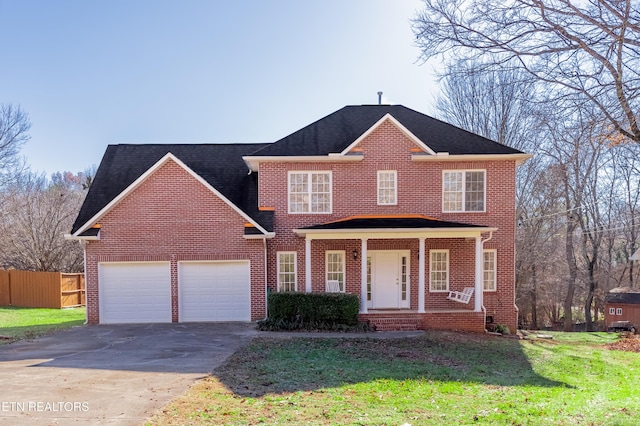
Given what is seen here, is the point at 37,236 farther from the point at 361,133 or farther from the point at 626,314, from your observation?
the point at 626,314

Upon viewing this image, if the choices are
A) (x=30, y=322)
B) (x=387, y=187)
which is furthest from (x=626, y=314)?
(x=30, y=322)

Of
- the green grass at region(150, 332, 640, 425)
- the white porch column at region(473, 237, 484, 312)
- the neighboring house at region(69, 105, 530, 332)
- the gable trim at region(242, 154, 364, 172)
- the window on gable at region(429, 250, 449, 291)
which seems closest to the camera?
the green grass at region(150, 332, 640, 425)

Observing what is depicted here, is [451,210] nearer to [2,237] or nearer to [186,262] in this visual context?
[186,262]

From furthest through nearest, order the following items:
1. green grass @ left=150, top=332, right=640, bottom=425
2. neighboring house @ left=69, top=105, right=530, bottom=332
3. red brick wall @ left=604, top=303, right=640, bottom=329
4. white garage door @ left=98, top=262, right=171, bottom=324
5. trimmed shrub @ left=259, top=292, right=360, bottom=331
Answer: red brick wall @ left=604, top=303, right=640, bottom=329 → white garage door @ left=98, top=262, right=171, bottom=324 → neighboring house @ left=69, top=105, right=530, bottom=332 → trimmed shrub @ left=259, top=292, right=360, bottom=331 → green grass @ left=150, top=332, right=640, bottom=425

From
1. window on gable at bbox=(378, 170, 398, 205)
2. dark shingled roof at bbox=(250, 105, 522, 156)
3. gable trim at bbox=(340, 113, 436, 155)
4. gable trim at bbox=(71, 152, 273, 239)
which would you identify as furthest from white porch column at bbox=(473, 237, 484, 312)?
gable trim at bbox=(71, 152, 273, 239)

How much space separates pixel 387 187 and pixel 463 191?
2.75 meters

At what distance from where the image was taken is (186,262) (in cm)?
1460

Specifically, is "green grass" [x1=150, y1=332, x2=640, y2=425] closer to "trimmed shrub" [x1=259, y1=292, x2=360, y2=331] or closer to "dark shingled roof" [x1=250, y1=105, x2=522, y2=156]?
"trimmed shrub" [x1=259, y1=292, x2=360, y2=331]

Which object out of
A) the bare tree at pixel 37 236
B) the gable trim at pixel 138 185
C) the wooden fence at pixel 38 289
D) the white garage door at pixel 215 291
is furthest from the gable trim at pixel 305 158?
the bare tree at pixel 37 236

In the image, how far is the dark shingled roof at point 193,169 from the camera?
1591 cm

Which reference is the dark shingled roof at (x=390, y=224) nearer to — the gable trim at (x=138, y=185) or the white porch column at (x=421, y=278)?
the white porch column at (x=421, y=278)

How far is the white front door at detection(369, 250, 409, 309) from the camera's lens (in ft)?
50.1

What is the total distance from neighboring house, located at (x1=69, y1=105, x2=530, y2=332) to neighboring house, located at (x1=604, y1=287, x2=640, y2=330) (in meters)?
15.7

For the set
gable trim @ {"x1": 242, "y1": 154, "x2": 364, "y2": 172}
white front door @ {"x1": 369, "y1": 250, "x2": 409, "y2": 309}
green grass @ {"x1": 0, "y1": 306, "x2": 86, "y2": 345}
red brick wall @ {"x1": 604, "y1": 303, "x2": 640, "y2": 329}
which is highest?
gable trim @ {"x1": 242, "y1": 154, "x2": 364, "y2": 172}
